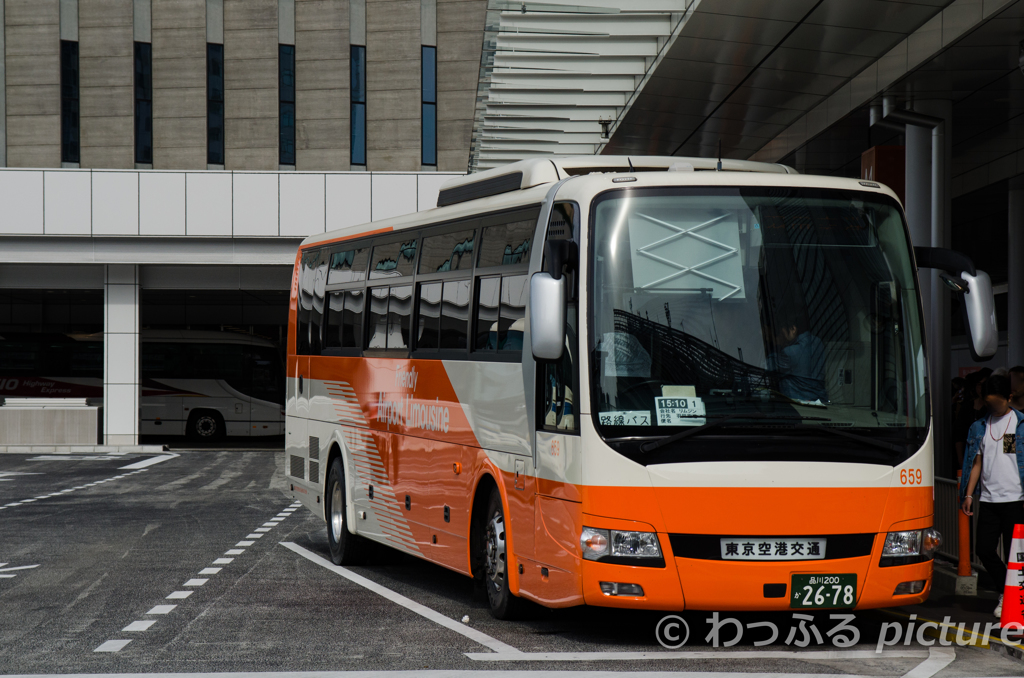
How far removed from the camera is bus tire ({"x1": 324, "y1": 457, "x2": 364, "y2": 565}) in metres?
12.3

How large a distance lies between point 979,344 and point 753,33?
6.50 metres

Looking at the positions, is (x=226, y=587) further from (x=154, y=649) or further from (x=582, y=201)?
(x=582, y=201)

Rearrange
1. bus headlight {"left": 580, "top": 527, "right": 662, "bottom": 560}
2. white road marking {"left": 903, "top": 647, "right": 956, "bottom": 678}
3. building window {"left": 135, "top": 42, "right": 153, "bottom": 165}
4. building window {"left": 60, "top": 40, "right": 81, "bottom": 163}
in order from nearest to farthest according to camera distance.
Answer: white road marking {"left": 903, "top": 647, "right": 956, "bottom": 678} → bus headlight {"left": 580, "top": 527, "right": 662, "bottom": 560} → building window {"left": 60, "top": 40, "right": 81, "bottom": 163} → building window {"left": 135, "top": 42, "right": 153, "bottom": 165}

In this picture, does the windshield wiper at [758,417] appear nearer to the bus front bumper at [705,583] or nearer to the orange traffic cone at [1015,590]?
the bus front bumper at [705,583]

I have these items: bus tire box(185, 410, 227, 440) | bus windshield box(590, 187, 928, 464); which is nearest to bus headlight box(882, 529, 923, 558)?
bus windshield box(590, 187, 928, 464)

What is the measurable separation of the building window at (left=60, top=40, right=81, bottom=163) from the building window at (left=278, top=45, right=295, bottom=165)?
681 cm

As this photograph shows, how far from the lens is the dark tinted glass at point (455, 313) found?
31.7 feet

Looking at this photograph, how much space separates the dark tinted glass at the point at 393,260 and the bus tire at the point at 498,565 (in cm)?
265

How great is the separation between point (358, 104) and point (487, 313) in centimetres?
3690

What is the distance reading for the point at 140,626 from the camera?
8672 millimetres

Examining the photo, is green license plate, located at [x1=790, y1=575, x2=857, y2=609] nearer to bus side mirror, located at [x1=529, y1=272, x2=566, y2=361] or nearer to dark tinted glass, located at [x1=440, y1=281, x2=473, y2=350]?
bus side mirror, located at [x1=529, y1=272, x2=566, y2=361]

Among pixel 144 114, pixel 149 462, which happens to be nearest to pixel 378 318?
pixel 149 462

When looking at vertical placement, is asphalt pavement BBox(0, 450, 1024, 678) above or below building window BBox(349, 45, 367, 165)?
below

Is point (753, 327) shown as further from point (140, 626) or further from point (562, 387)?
point (140, 626)
